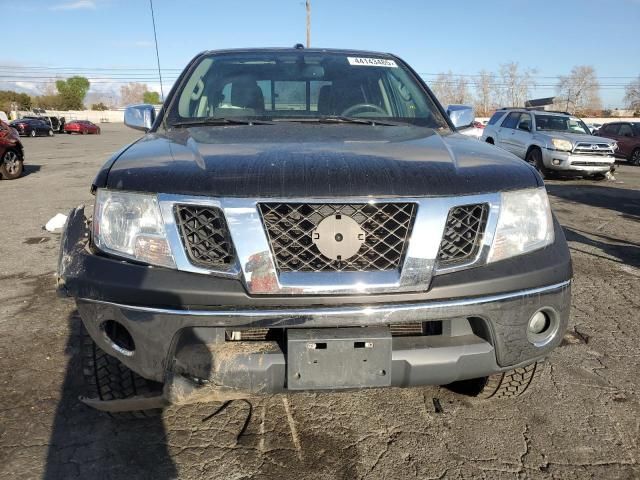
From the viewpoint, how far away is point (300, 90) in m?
3.12

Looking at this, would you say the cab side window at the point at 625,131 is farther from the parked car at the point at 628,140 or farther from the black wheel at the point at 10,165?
the black wheel at the point at 10,165

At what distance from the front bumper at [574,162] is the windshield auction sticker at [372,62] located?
9.79 metres

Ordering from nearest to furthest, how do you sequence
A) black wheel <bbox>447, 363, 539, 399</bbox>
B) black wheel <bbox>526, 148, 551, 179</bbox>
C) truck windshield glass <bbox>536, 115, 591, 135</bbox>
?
black wheel <bbox>447, 363, 539, 399</bbox> → black wheel <bbox>526, 148, 551, 179</bbox> → truck windshield glass <bbox>536, 115, 591, 135</bbox>

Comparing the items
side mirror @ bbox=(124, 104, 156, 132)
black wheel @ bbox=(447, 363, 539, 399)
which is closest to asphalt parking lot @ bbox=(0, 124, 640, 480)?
black wheel @ bbox=(447, 363, 539, 399)

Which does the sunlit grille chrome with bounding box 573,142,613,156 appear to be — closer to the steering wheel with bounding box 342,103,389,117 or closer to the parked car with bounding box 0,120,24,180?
the steering wheel with bounding box 342,103,389,117

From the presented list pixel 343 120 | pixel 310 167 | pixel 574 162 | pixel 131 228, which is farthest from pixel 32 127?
pixel 310 167

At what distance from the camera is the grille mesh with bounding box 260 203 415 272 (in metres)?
1.75

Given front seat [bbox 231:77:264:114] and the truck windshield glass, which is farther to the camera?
the truck windshield glass

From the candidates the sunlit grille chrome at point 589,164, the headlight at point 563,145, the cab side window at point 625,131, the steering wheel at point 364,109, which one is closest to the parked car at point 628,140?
the cab side window at point 625,131

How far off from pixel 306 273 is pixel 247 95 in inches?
66.8

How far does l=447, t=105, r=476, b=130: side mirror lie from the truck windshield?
0.13 metres

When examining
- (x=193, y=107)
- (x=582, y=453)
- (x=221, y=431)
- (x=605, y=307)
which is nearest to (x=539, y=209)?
(x=582, y=453)

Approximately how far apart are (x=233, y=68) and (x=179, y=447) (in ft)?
7.42

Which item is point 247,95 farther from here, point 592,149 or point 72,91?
point 72,91
